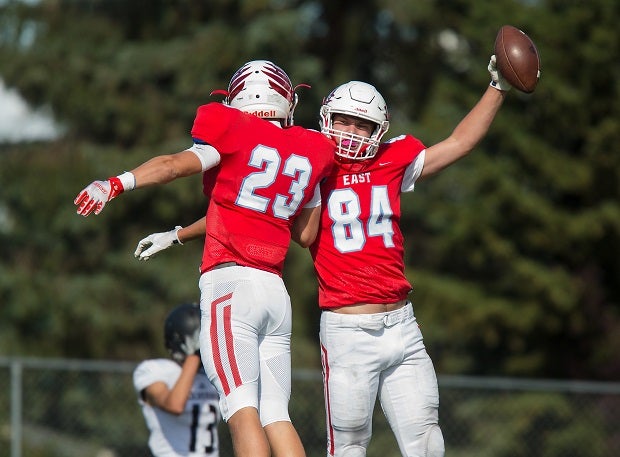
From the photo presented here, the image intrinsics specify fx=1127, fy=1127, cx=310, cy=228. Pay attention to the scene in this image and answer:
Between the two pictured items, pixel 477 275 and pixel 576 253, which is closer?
pixel 576 253

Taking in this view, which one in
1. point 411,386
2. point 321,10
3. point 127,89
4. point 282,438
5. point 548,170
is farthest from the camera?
point 321,10

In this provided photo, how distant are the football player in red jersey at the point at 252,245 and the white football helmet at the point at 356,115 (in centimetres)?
27

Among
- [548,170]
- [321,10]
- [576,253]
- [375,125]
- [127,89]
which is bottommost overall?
[375,125]

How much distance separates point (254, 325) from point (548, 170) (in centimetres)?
1217

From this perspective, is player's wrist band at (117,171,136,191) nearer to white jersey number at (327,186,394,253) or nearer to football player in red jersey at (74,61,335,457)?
football player in red jersey at (74,61,335,457)

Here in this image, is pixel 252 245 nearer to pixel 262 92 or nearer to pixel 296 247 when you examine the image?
pixel 262 92

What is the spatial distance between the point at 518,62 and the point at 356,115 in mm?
841

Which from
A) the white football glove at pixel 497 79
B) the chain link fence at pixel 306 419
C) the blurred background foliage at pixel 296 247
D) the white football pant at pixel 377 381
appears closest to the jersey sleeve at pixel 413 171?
the white football glove at pixel 497 79

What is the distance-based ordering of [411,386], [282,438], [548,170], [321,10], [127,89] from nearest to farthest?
[282,438] → [411,386] → [548,170] → [127,89] → [321,10]

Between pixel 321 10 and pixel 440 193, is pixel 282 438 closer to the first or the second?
pixel 440 193

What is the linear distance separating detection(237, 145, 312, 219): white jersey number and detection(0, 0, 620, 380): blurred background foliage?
35.7 ft

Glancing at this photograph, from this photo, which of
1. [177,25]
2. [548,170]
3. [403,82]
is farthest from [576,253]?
[177,25]

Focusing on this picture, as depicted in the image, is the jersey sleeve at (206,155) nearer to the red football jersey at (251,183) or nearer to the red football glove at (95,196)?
the red football jersey at (251,183)

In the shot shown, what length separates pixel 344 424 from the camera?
17.6 feet
